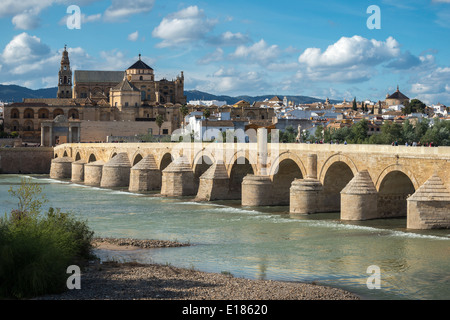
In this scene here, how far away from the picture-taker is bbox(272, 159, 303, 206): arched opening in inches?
1426

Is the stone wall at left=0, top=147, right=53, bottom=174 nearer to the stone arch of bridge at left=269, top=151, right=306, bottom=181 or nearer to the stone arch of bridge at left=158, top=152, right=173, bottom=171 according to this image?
the stone arch of bridge at left=158, top=152, right=173, bottom=171

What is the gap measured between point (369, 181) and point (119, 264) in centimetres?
1300

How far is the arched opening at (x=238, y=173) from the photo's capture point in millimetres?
40006

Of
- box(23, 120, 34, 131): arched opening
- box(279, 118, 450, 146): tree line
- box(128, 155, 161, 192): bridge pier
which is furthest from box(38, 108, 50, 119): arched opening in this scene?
box(128, 155, 161, 192): bridge pier

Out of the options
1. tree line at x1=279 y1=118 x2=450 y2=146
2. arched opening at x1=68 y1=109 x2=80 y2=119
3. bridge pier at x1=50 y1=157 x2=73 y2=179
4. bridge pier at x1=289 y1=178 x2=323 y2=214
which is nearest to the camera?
bridge pier at x1=289 y1=178 x2=323 y2=214

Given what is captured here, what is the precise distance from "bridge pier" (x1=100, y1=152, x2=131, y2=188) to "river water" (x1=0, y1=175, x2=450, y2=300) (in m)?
16.7

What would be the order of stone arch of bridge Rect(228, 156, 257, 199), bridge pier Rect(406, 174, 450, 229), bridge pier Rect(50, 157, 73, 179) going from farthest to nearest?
bridge pier Rect(50, 157, 73, 179), stone arch of bridge Rect(228, 156, 257, 199), bridge pier Rect(406, 174, 450, 229)

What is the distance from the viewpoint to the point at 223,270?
19344 millimetres

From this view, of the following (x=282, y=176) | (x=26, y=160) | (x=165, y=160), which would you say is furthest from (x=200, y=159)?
(x=26, y=160)

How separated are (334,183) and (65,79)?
10547cm

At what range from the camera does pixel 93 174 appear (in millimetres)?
56938
